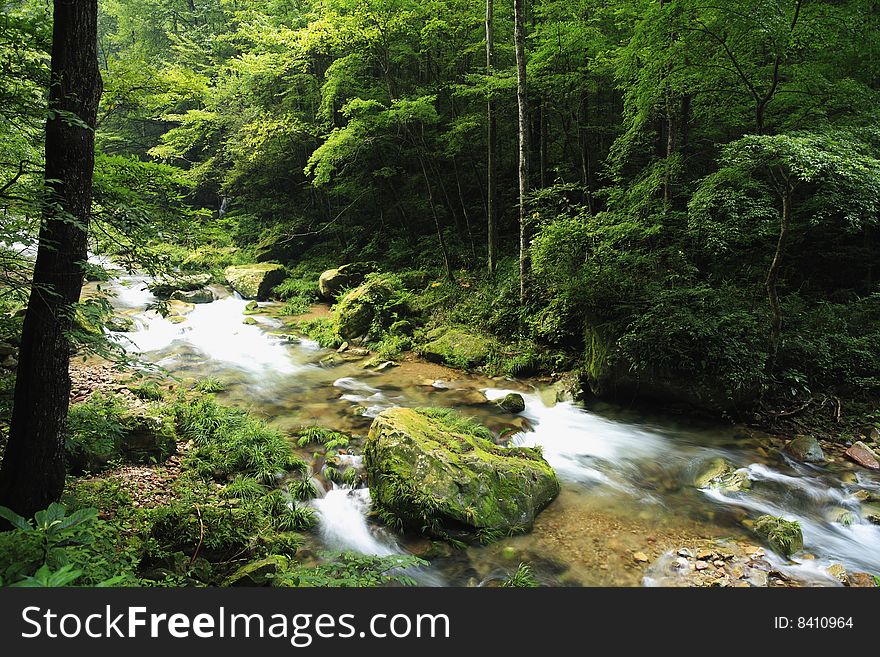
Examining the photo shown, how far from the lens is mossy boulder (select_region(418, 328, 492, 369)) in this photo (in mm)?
10492

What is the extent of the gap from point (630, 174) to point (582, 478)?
1125 centimetres

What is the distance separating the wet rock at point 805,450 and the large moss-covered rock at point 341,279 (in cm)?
1280

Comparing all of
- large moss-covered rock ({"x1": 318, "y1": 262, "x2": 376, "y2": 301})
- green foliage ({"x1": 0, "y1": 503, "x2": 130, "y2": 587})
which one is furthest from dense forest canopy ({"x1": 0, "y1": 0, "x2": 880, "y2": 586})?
large moss-covered rock ({"x1": 318, "y1": 262, "x2": 376, "y2": 301})

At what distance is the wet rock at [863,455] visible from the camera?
6.37 m

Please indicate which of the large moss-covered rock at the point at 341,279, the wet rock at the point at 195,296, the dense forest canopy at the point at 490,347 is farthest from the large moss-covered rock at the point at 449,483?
the wet rock at the point at 195,296

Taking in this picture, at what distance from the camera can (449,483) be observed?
205 inches

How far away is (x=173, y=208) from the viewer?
14.5 feet

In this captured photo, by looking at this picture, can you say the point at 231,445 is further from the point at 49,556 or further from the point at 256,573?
the point at 49,556

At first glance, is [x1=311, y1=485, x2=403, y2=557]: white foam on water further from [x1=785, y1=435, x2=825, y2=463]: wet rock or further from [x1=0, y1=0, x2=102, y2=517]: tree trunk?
[x1=785, y1=435, x2=825, y2=463]: wet rock

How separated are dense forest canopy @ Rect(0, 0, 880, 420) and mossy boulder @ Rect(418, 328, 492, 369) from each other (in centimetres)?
67

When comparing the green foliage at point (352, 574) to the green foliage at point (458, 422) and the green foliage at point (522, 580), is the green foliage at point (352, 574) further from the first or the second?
the green foliage at point (458, 422)

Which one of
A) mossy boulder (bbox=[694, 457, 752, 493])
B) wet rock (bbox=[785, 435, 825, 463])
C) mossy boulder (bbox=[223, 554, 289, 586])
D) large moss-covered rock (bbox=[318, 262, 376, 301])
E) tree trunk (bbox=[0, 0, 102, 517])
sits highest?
tree trunk (bbox=[0, 0, 102, 517])

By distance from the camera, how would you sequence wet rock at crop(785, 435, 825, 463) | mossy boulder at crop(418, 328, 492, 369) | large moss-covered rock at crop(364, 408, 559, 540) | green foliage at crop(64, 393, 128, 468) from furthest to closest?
1. mossy boulder at crop(418, 328, 492, 369)
2. wet rock at crop(785, 435, 825, 463)
3. large moss-covered rock at crop(364, 408, 559, 540)
4. green foliage at crop(64, 393, 128, 468)
